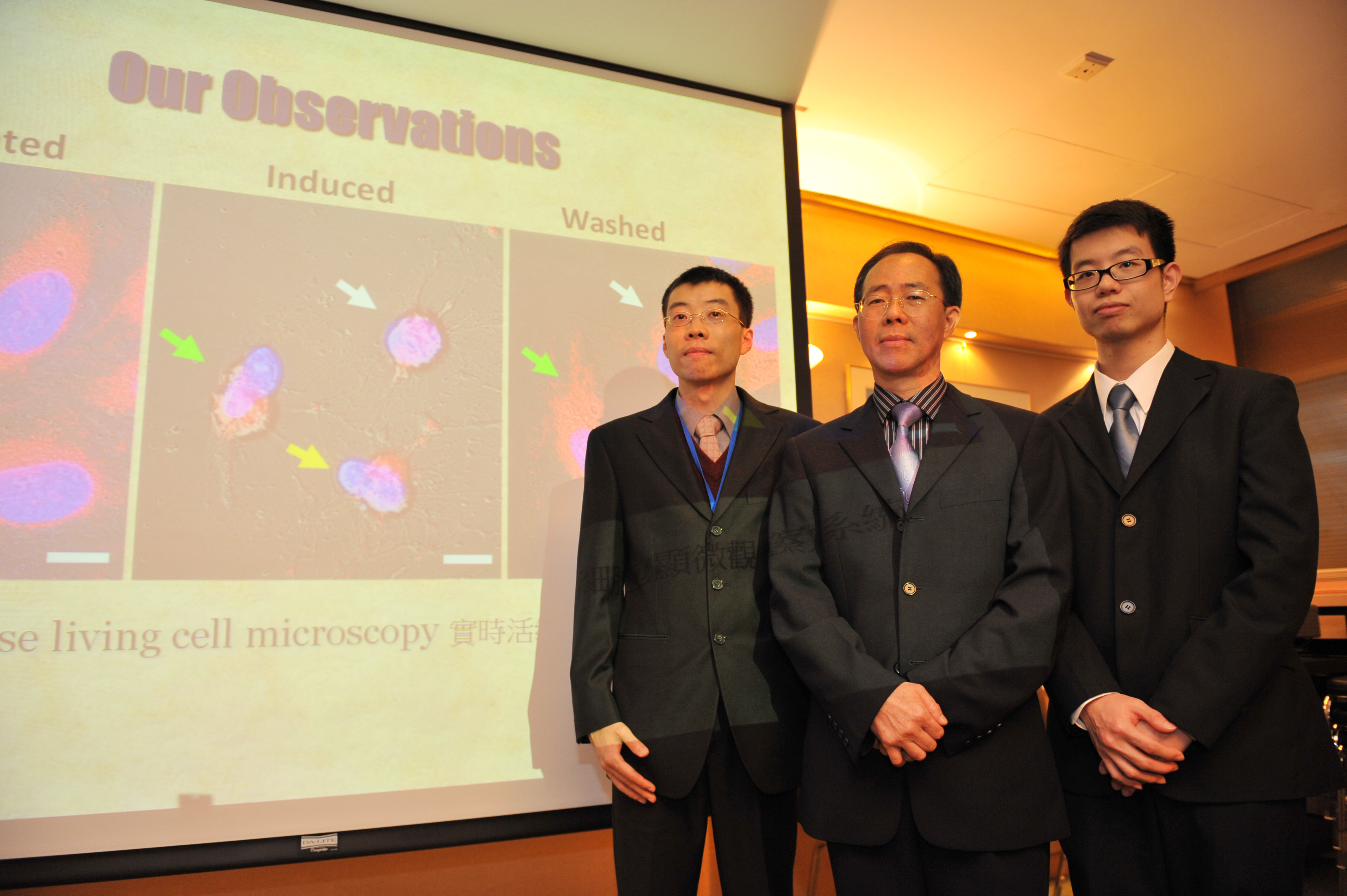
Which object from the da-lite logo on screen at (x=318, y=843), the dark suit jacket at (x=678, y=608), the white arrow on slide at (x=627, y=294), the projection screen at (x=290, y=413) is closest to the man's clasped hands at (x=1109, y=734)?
the dark suit jacket at (x=678, y=608)

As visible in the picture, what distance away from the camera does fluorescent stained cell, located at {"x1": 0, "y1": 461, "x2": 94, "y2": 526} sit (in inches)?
73.9

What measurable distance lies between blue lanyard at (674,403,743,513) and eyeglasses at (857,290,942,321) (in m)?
0.40

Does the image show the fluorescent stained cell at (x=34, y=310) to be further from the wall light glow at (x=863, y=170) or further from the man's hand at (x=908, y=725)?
the wall light glow at (x=863, y=170)

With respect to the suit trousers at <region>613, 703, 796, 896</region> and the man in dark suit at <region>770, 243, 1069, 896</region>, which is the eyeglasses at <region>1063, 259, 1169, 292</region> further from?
the suit trousers at <region>613, 703, 796, 896</region>

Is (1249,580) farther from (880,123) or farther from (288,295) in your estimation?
(880,123)

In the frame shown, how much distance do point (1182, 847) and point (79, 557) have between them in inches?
95.3

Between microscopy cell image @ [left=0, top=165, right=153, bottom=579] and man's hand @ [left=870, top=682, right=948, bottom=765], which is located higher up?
microscopy cell image @ [left=0, top=165, right=153, bottom=579]

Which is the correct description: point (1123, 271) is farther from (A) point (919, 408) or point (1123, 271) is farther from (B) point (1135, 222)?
(A) point (919, 408)

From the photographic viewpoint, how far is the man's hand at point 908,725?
4.45ft

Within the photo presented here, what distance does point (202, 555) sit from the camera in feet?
6.49

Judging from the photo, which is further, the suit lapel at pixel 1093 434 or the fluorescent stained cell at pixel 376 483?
the fluorescent stained cell at pixel 376 483

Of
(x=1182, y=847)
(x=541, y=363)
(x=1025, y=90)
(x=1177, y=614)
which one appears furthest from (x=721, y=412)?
(x=1025, y=90)

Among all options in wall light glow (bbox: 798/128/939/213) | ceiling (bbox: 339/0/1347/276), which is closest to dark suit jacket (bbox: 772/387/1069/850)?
ceiling (bbox: 339/0/1347/276)

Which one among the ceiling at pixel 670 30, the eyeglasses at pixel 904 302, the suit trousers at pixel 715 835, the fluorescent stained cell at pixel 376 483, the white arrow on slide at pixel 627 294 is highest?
the ceiling at pixel 670 30
